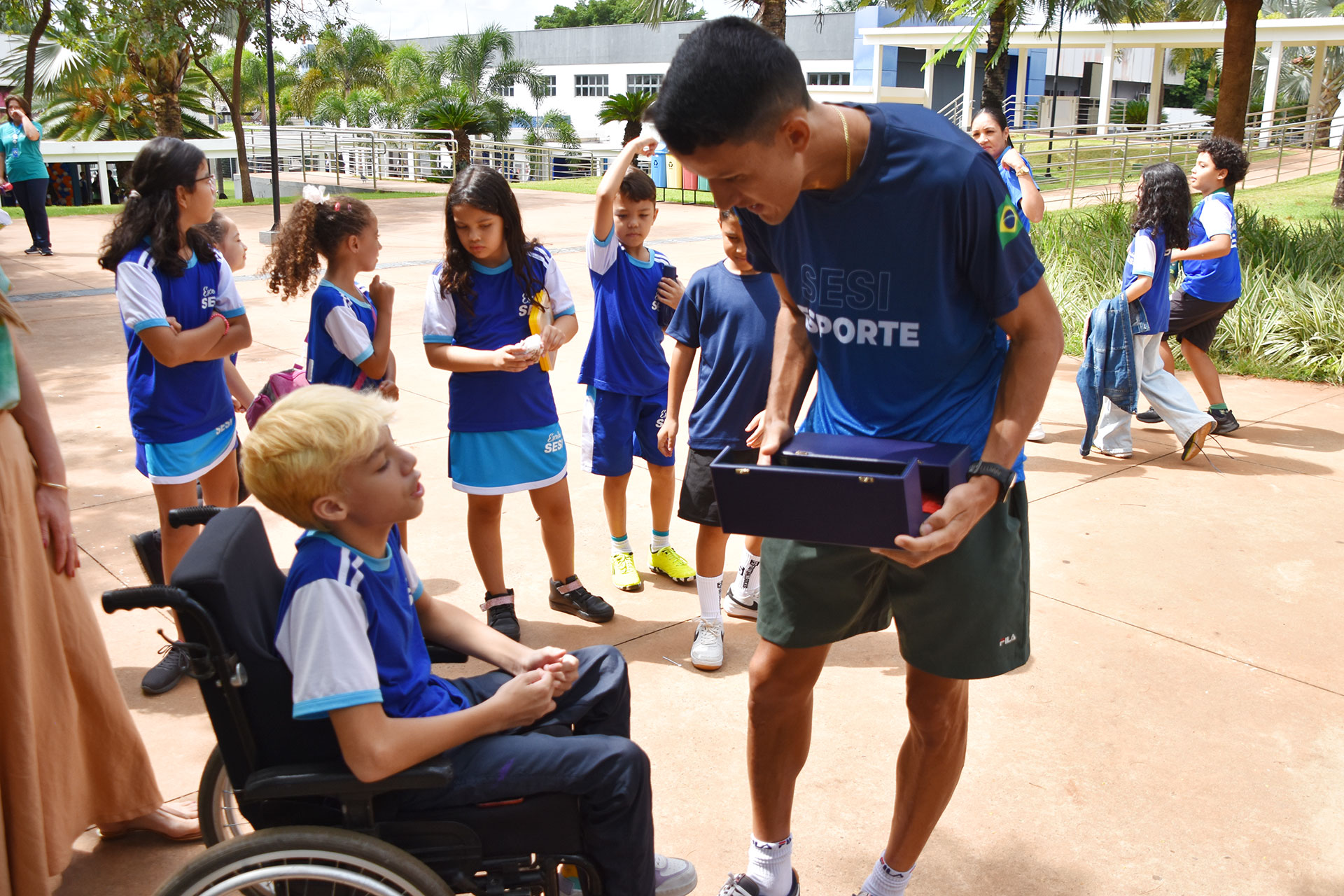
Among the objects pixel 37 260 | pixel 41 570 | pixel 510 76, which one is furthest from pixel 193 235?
pixel 510 76

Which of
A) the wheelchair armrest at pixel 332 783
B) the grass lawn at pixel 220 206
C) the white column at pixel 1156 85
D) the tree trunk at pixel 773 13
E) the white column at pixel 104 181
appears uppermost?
the white column at pixel 1156 85

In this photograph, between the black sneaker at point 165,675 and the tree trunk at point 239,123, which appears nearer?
the black sneaker at point 165,675

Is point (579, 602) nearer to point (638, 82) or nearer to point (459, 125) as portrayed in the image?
point (459, 125)

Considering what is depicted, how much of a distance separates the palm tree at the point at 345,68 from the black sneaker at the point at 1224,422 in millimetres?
50278

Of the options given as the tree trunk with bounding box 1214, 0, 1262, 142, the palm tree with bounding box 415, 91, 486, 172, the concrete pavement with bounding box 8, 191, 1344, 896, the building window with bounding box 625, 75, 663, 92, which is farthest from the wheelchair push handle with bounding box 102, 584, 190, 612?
the building window with bounding box 625, 75, 663, 92

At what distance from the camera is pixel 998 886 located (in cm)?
265

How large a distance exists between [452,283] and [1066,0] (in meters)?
30.4

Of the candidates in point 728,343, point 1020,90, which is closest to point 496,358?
point 728,343

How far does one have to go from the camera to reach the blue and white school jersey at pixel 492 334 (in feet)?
12.7

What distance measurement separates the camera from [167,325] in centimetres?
336

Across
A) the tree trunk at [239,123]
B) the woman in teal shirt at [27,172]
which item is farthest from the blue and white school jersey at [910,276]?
the tree trunk at [239,123]

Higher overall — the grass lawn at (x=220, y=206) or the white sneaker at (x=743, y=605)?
the grass lawn at (x=220, y=206)

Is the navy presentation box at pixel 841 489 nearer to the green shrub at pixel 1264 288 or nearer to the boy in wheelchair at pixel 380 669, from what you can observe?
the boy in wheelchair at pixel 380 669

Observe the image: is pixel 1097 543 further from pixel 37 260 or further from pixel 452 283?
pixel 37 260
